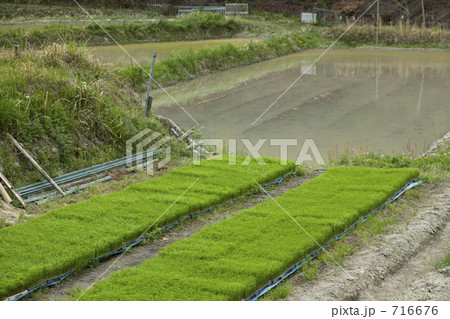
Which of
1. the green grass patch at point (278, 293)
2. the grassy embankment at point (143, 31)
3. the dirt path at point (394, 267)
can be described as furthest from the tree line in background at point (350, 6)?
the green grass patch at point (278, 293)

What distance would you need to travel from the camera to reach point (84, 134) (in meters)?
10.9

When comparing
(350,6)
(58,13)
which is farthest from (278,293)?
(350,6)

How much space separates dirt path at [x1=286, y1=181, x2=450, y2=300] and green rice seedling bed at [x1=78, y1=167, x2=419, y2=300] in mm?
423

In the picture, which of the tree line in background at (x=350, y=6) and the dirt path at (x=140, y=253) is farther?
the tree line in background at (x=350, y=6)

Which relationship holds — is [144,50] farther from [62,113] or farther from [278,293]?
[278,293]

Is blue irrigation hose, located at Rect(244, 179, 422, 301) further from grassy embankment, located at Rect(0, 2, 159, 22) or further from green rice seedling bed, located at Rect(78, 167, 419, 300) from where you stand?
grassy embankment, located at Rect(0, 2, 159, 22)

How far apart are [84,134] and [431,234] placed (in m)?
5.70

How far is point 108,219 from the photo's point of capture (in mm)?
8266

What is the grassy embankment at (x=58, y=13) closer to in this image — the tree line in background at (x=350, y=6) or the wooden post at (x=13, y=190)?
the tree line in background at (x=350, y=6)

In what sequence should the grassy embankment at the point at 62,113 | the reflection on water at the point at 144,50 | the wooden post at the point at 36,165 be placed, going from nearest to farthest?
1. the wooden post at the point at 36,165
2. the grassy embankment at the point at 62,113
3. the reflection on water at the point at 144,50

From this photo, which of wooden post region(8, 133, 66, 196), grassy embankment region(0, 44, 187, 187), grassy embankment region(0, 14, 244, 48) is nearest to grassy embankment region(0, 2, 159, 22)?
grassy embankment region(0, 14, 244, 48)

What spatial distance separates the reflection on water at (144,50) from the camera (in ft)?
72.8

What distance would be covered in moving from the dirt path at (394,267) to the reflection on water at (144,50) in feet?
45.4

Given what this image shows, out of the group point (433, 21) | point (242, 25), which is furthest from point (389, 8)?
point (242, 25)
